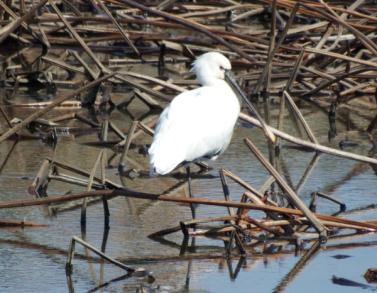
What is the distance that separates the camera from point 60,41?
433 inches

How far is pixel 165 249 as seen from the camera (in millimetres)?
5422

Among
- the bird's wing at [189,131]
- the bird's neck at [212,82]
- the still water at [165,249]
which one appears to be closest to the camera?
the still water at [165,249]

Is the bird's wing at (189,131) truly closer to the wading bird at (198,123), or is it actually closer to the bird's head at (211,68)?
the wading bird at (198,123)

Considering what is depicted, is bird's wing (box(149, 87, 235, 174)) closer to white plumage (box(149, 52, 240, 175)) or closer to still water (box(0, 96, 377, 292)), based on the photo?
white plumage (box(149, 52, 240, 175))

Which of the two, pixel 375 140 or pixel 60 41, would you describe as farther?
pixel 60 41

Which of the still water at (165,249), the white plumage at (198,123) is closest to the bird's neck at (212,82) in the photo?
the white plumage at (198,123)

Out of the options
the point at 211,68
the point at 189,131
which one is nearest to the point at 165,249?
the point at 189,131

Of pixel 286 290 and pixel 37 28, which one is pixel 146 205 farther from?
pixel 37 28

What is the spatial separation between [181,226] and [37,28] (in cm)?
561

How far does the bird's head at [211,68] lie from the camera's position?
667cm

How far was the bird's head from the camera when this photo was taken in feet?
21.9

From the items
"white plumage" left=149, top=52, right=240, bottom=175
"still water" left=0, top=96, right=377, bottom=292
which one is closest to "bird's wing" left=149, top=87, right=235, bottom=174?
"white plumage" left=149, top=52, right=240, bottom=175

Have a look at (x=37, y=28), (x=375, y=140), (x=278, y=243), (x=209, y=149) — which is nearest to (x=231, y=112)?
(x=209, y=149)

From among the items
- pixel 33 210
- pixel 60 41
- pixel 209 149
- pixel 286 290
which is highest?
pixel 60 41
